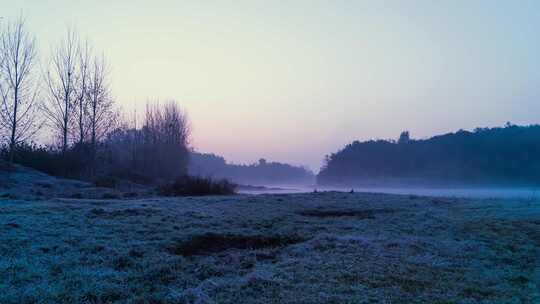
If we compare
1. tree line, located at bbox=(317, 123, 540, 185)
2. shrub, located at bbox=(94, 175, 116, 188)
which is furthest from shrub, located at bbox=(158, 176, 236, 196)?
tree line, located at bbox=(317, 123, 540, 185)

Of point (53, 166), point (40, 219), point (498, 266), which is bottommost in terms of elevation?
point (498, 266)

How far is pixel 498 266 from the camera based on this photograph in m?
4.19

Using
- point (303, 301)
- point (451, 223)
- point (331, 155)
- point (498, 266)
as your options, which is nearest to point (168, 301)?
point (303, 301)

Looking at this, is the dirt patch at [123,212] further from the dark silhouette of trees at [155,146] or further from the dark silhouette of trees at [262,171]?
the dark silhouette of trees at [262,171]

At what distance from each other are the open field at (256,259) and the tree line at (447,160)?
33.3 metres

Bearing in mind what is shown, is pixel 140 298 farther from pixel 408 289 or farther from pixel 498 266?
pixel 498 266

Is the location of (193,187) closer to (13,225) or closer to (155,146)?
(13,225)

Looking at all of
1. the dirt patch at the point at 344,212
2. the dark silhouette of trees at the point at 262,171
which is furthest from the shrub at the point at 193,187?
the dark silhouette of trees at the point at 262,171

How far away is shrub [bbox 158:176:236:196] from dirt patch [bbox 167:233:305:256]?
9.73m

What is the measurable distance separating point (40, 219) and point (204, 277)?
13.2ft

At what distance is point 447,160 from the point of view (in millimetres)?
41031

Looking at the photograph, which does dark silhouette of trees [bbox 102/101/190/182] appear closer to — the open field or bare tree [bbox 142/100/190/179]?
bare tree [bbox 142/100/190/179]

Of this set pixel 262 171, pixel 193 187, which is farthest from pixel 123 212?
pixel 262 171

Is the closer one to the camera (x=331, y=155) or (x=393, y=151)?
(x=393, y=151)
